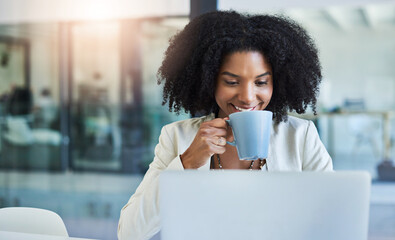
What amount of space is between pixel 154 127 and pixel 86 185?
3.17 feet

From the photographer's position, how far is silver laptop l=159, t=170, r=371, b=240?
2.07 ft

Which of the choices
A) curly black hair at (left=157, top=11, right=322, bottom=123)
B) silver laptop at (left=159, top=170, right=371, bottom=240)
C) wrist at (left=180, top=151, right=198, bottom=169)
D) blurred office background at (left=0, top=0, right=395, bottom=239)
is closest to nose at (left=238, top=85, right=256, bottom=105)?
curly black hair at (left=157, top=11, right=322, bottom=123)

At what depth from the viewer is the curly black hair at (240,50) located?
4.33ft

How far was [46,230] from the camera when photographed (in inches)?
52.7

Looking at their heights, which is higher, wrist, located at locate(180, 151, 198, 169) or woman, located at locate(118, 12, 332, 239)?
woman, located at locate(118, 12, 332, 239)

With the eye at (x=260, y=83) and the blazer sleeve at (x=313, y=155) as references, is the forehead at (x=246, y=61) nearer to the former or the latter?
the eye at (x=260, y=83)

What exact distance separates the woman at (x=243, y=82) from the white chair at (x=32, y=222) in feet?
0.79

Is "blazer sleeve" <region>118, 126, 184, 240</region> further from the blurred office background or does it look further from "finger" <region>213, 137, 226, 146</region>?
the blurred office background

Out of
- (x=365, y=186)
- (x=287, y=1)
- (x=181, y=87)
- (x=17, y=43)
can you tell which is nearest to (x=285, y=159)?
(x=181, y=87)

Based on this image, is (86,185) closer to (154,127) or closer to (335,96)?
(154,127)

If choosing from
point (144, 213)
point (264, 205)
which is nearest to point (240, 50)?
point (144, 213)

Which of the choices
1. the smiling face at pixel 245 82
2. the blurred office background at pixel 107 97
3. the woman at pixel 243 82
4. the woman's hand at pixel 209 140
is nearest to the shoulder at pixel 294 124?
the woman at pixel 243 82

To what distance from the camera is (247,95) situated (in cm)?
123

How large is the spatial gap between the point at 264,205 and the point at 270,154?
0.70 meters
